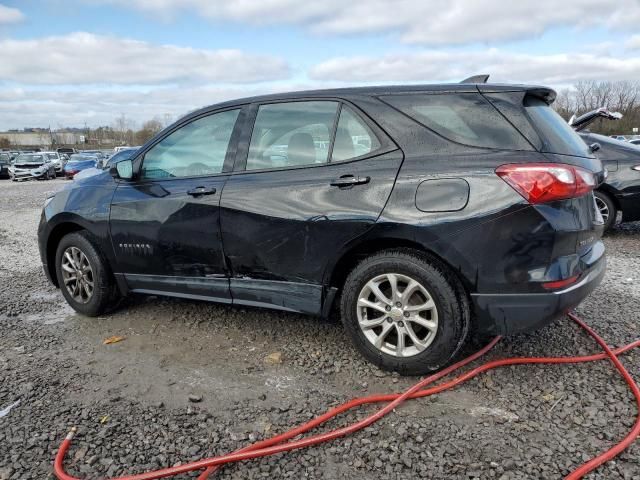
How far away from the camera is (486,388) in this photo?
3.06m

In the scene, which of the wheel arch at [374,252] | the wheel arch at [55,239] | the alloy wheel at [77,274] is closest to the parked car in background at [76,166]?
the wheel arch at [55,239]

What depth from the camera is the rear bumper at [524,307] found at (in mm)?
2826

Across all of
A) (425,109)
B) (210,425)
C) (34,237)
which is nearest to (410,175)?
(425,109)

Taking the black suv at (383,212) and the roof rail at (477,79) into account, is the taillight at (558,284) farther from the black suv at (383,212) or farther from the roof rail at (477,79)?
the roof rail at (477,79)

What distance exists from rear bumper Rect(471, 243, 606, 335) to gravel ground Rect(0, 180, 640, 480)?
0.41m

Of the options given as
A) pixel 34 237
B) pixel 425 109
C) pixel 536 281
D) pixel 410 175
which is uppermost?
pixel 425 109

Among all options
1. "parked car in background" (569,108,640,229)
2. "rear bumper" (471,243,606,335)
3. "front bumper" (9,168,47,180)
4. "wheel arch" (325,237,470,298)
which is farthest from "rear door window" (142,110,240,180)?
"front bumper" (9,168,47,180)

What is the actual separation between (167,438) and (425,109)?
2.34 m

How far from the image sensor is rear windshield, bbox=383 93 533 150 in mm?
2914

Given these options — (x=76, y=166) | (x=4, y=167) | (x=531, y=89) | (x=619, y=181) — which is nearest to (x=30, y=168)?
(x=76, y=166)

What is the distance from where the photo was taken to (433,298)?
298cm

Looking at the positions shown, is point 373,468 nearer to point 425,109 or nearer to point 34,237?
point 425,109

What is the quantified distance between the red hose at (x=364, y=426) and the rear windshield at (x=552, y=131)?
1.31 m

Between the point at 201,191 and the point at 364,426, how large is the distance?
1944mm
